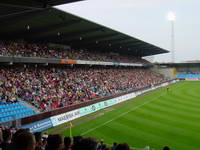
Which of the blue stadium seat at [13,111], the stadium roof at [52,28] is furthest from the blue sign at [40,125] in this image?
the stadium roof at [52,28]

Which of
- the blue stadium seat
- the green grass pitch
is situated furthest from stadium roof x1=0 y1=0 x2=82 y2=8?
the green grass pitch

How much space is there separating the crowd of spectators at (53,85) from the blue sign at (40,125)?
2.82 m

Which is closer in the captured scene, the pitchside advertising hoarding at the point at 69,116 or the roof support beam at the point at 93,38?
the pitchside advertising hoarding at the point at 69,116

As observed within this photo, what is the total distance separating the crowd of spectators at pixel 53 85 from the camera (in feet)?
72.5

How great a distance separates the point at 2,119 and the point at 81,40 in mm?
22433

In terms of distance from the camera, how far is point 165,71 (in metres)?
81.9

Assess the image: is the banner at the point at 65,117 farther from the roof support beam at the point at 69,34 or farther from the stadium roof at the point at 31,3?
the roof support beam at the point at 69,34

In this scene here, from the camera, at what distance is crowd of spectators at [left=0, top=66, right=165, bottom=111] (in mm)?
22108

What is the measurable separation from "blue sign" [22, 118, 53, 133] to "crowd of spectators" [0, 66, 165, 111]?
2.82 m

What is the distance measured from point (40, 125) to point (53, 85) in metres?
10.3

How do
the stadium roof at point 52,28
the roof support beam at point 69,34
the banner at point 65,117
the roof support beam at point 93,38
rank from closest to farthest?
the banner at point 65,117 → the stadium roof at point 52,28 → the roof support beam at point 69,34 → the roof support beam at point 93,38

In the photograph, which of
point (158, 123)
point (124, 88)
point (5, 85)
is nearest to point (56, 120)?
point (5, 85)

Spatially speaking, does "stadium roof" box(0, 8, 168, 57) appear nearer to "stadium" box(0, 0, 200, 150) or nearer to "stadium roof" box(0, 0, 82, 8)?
"stadium" box(0, 0, 200, 150)

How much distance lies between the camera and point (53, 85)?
2795 cm
